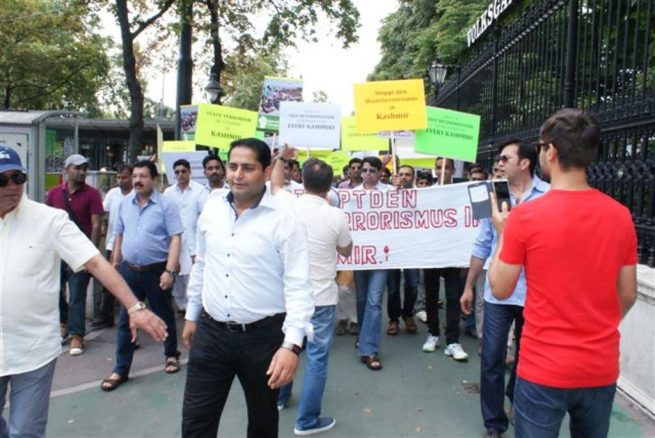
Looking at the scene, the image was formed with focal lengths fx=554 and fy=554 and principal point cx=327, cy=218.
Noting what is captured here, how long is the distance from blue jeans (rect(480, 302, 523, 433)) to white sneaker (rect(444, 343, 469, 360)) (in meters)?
1.45

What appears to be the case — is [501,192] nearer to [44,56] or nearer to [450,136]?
[450,136]

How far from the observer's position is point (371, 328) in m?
4.96

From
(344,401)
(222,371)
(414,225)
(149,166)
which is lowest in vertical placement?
(344,401)

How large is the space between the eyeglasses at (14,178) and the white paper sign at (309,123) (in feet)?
13.6

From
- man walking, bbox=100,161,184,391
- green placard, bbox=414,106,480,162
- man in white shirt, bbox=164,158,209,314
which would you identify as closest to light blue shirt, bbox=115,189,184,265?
man walking, bbox=100,161,184,391

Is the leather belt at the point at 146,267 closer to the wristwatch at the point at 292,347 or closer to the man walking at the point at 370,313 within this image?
the man walking at the point at 370,313

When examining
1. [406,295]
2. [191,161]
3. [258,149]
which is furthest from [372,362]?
[191,161]

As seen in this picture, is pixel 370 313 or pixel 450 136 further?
pixel 450 136

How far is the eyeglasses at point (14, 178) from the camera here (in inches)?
98.0

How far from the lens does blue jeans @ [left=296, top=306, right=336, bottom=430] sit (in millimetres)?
3641

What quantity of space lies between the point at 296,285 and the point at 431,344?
3.08 meters

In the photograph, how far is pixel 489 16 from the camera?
7094 mm

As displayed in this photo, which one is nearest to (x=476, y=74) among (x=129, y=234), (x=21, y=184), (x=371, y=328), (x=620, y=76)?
(x=620, y=76)

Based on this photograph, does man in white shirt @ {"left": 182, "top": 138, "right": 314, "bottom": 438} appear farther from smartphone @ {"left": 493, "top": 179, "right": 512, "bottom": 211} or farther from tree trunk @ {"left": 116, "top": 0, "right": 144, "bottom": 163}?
tree trunk @ {"left": 116, "top": 0, "right": 144, "bottom": 163}
